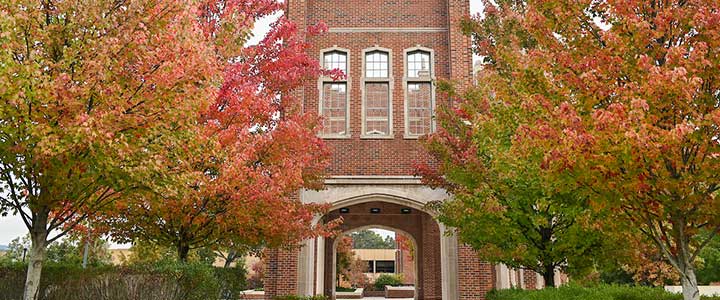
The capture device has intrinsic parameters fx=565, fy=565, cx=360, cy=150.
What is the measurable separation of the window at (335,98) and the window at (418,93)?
6.15ft

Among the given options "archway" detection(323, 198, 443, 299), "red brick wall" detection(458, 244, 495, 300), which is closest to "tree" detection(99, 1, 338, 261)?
"red brick wall" detection(458, 244, 495, 300)

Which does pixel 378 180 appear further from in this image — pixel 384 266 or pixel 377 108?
pixel 384 266

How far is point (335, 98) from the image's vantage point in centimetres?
1759

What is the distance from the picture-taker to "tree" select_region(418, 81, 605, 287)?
9.90 meters

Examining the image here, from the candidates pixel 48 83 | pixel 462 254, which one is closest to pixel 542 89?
pixel 48 83

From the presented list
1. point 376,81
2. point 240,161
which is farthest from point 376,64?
point 240,161

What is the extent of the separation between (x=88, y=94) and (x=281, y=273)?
410 inches

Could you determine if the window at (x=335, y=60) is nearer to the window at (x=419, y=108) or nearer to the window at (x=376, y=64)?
the window at (x=376, y=64)

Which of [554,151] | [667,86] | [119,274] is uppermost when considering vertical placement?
[667,86]

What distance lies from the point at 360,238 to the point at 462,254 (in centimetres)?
10127

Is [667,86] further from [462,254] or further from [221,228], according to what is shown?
[462,254]

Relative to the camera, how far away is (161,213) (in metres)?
9.79

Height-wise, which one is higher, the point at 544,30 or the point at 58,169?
the point at 544,30

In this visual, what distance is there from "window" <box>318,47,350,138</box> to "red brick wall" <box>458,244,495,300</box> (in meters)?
4.97
